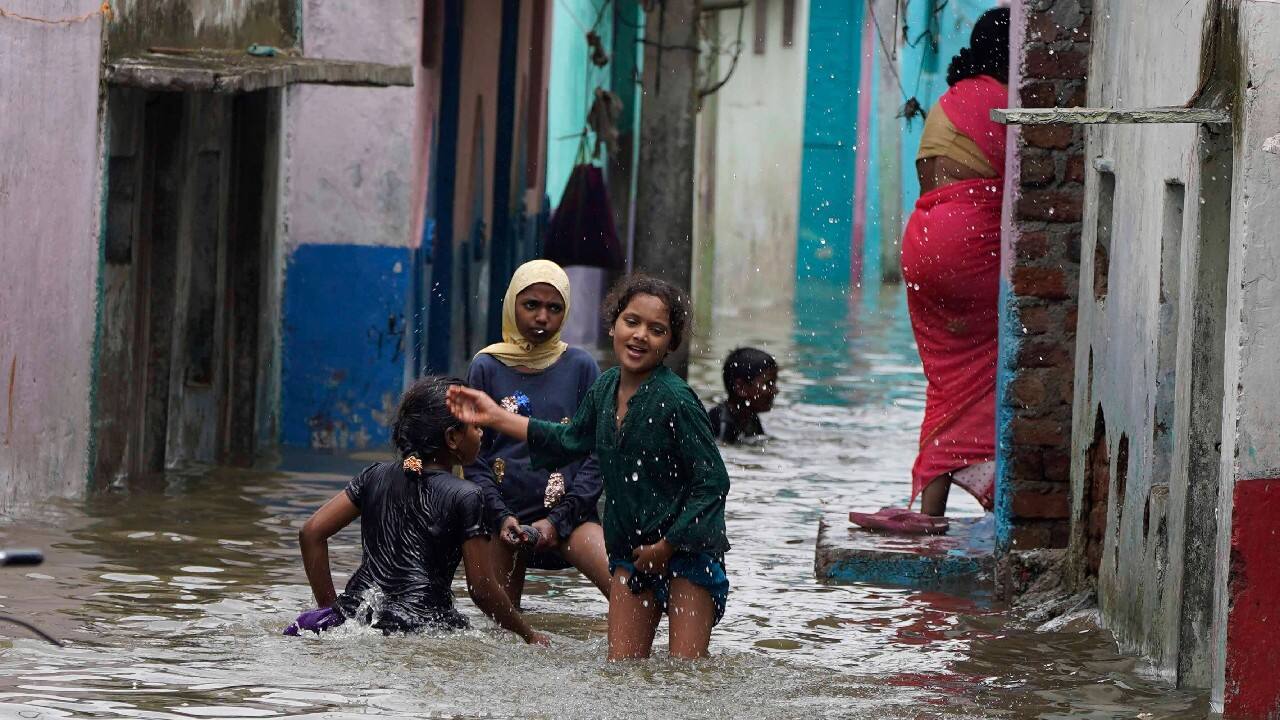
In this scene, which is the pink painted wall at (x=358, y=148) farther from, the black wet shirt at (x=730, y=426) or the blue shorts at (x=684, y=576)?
the blue shorts at (x=684, y=576)

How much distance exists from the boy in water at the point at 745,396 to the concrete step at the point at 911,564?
3.83 metres

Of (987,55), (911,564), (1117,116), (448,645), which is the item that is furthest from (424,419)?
(987,55)

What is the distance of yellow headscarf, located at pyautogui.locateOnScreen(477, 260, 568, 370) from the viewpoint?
722 centimetres

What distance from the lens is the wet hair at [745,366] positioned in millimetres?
12820

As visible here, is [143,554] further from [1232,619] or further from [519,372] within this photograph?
[1232,619]

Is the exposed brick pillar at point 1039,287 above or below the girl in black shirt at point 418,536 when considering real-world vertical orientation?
above

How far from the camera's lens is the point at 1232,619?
19.3 ft

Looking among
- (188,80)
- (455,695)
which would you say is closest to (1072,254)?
(455,695)

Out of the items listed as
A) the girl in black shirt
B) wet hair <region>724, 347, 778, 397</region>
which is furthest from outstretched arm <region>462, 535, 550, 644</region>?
wet hair <region>724, 347, 778, 397</region>

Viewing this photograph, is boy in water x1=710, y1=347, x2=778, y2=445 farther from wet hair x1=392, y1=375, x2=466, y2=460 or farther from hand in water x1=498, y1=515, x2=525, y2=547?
wet hair x1=392, y1=375, x2=466, y2=460

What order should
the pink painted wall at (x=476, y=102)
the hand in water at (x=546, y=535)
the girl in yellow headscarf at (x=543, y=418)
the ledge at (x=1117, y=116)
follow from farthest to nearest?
1. the pink painted wall at (x=476, y=102)
2. the girl in yellow headscarf at (x=543, y=418)
3. the hand in water at (x=546, y=535)
4. the ledge at (x=1117, y=116)

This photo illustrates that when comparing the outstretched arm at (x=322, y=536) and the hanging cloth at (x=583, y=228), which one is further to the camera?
the hanging cloth at (x=583, y=228)

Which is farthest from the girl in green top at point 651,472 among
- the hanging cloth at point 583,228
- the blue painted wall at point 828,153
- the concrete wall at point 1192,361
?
the blue painted wall at point 828,153

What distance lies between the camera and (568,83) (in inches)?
746
